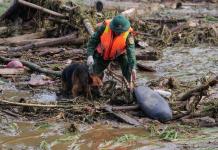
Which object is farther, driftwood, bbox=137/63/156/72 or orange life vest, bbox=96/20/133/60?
driftwood, bbox=137/63/156/72

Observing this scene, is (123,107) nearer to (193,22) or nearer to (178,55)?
(178,55)

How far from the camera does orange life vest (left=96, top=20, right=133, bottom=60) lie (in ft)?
28.5

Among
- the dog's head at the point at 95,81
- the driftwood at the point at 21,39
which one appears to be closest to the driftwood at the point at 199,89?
the dog's head at the point at 95,81

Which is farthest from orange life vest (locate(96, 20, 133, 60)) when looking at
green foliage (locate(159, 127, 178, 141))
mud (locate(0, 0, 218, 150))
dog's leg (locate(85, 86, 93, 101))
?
green foliage (locate(159, 127, 178, 141))

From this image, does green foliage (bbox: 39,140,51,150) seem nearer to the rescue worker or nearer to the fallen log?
the rescue worker

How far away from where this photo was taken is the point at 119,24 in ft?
27.6

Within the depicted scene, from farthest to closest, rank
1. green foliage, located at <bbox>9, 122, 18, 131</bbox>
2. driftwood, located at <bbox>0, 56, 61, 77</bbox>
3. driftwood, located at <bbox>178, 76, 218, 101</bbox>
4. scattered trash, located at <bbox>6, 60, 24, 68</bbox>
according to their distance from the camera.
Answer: scattered trash, located at <bbox>6, 60, 24, 68</bbox>, driftwood, located at <bbox>0, 56, 61, 77</bbox>, driftwood, located at <bbox>178, 76, 218, 101</bbox>, green foliage, located at <bbox>9, 122, 18, 131</bbox>

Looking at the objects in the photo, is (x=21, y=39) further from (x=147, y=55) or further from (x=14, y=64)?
(x=147, y=55)

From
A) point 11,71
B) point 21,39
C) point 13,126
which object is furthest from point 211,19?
point 13,126

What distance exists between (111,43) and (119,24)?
1.40 feet

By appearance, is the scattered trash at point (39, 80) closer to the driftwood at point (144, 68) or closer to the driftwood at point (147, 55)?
the driftwood at point (144, 68)

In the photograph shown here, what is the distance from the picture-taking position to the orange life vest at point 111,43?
8672mm

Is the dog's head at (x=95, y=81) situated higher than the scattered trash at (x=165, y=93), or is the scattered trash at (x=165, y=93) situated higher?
the dog's head at (x=95, y=81)

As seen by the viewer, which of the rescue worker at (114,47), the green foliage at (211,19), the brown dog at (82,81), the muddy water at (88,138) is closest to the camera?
the muddy water at (88,138)
